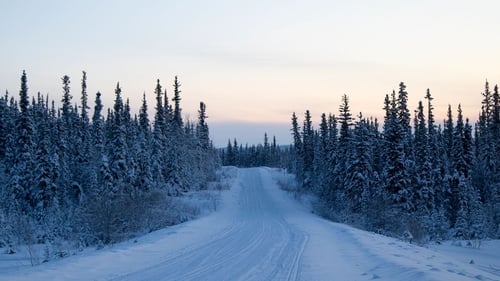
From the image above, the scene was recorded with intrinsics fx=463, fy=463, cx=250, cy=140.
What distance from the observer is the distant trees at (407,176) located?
138 ft

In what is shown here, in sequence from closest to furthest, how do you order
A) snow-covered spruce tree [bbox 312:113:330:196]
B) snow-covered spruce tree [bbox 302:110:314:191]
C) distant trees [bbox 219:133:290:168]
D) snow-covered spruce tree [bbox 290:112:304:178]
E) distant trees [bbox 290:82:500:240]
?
distant trees [bbox 290:82:500:240] < snow-covered spruce tree [bbox 312:113:330:196] < snow-covered spruce tree [bbox 302:110:314:191] < snow-covered spruce tree [bbox 290:112:304:178] < distant trees [bbox 219:133:290:168]

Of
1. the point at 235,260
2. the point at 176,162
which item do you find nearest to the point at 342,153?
the point at 176,162

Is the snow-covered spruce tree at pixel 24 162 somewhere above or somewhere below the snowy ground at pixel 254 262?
above

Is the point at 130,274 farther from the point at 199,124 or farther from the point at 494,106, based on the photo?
the point at 199,124

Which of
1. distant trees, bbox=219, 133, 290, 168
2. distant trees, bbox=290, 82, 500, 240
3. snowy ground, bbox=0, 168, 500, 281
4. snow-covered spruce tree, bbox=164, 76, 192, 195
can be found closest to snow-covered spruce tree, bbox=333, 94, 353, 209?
distant trees, bbox=290, 82, 500, 240

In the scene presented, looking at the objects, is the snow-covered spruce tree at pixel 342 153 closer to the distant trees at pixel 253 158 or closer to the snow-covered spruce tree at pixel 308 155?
the snow-covered spruce tree at pixel 308 155

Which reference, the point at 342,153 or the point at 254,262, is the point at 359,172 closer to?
the point at 342,153

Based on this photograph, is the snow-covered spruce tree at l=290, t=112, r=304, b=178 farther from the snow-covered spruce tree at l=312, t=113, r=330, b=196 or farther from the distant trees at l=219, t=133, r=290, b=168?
the distant trees at l=219, t=133, r=290, b=168

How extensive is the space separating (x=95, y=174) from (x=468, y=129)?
4891 centimetres

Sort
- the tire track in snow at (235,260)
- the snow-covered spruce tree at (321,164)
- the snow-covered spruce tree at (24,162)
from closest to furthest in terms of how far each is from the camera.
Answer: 1. the tire track in snow at (235,260)
2. the snow-covered spruce tree at (24,162)
3. the snow-covered spruce tree at (321,164)

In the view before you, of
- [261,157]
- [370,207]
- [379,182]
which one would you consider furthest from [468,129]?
[261,157]

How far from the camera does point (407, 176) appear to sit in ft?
150

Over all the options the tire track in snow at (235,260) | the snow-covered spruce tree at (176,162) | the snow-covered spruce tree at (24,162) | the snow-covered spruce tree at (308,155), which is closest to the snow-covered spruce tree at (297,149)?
the snow-covered spruce tree at (308,155)

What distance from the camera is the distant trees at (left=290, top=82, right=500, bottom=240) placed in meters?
42.2
